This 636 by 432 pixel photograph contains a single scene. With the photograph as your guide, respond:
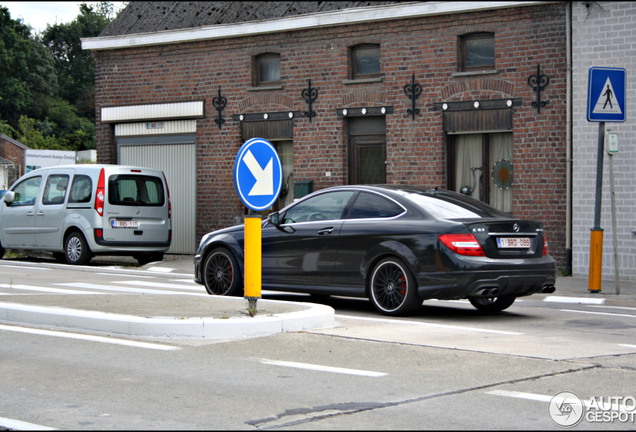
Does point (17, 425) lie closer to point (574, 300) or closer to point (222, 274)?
point (222, 274)

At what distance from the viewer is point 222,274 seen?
11.7m

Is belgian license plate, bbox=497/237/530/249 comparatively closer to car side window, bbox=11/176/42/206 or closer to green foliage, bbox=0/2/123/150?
car side window, bbox=11/176/42/206

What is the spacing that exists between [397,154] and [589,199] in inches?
177

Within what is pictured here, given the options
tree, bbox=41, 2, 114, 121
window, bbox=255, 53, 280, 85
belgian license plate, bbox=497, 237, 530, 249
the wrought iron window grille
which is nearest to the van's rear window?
window, bbox=255, 53, 280, 85

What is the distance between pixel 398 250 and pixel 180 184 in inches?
526

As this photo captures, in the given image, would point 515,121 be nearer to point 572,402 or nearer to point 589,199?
point 589,199

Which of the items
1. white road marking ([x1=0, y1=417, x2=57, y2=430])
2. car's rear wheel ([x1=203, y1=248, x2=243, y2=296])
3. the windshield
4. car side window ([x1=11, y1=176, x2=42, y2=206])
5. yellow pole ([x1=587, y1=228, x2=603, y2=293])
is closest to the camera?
white road marking ([x1=0, y1=417, x2=57, y2=430])

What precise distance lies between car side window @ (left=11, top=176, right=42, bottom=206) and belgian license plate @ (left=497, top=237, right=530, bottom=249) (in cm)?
1214

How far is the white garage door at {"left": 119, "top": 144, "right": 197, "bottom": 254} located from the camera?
2228 cm

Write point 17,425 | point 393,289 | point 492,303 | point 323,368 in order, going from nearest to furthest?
point 17,425, point 323,368, point 393,289, point 492,303

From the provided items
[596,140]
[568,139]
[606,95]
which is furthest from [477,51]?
[606,95]

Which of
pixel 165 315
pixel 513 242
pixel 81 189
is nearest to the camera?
pixel 165 315

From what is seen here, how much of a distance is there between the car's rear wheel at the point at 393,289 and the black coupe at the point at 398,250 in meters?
0.01

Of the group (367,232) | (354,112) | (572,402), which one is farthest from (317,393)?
(354,112)
